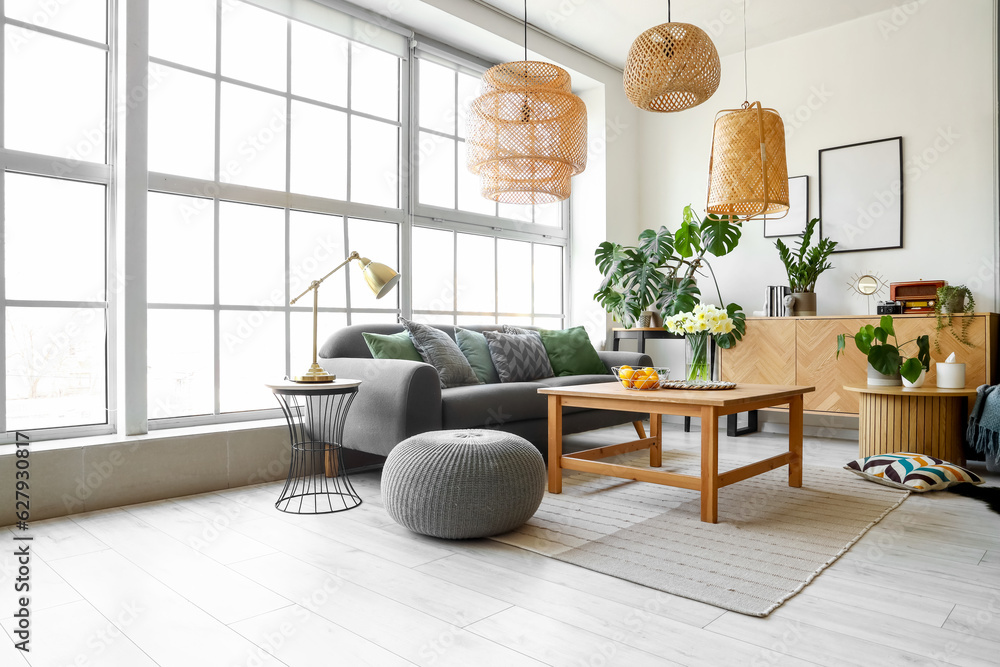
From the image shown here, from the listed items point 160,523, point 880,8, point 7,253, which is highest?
point 880,8

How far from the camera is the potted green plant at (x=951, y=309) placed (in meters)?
4.17

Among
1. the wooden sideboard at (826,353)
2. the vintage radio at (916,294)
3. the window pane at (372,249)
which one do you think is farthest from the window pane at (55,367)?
the vintage radio at (916,294)

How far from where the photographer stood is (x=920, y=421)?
12.1 ft

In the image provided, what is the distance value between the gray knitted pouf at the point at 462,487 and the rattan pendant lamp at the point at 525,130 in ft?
4.62

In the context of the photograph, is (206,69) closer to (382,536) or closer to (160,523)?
(160,523)

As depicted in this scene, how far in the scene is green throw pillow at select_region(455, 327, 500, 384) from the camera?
4227 millimetres

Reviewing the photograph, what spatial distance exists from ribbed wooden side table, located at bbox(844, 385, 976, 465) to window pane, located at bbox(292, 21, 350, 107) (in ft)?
12.2

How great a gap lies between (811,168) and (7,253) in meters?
5.30

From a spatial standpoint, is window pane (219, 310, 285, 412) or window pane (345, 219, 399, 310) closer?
window pane (219, 310, 285, 412)

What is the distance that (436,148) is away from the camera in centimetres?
499

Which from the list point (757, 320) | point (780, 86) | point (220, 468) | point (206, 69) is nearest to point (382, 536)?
point (220, 468)

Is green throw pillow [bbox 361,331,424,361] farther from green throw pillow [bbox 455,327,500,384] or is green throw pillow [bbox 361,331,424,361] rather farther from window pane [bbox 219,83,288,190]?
window pane [bbox 219,83,288,190]

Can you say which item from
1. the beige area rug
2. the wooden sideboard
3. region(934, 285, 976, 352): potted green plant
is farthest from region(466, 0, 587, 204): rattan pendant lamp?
region(934, 285, 976, 352): potted green plant

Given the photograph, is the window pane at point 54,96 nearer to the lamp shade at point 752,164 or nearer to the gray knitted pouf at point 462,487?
the gray knitted pouf at point 462,487
